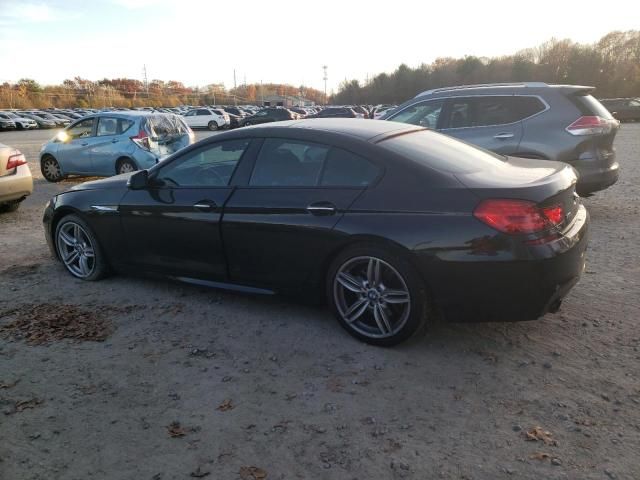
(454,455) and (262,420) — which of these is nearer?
(454,455)

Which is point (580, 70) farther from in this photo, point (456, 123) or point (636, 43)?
point (456, 123)

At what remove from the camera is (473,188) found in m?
3.17

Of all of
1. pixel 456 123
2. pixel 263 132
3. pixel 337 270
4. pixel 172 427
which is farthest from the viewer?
pixel 456 123

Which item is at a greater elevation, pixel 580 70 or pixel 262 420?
pixel 580 70

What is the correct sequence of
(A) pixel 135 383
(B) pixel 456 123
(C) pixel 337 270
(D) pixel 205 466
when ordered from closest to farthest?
(D) pixel 205 466 → (A) pixel 135 383 → (C) pixel 337 270 → (B) pixel 456 123

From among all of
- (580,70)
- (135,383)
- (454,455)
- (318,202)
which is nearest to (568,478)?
A: (454,455)

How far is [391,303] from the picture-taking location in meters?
3.42

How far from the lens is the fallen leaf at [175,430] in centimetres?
265

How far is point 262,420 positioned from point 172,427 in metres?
0.47

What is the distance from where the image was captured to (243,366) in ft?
10.9

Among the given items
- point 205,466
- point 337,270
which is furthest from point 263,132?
point 205,466

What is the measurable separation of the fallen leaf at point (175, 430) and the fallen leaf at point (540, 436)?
5.72ft

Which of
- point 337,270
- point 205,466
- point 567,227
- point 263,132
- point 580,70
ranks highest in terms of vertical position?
point 580,70

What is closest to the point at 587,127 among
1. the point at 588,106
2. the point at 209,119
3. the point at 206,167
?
the point at 588,106
